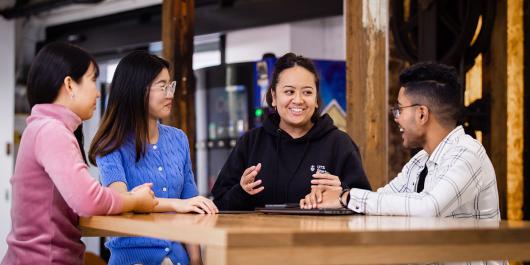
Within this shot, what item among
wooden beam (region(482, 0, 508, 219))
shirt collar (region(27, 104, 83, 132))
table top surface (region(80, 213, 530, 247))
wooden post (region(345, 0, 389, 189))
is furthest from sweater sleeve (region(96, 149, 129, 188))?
wooden beam (region(482, 0, 508, 219))

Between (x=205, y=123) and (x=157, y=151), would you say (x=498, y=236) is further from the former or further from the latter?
(x=205, y=123)

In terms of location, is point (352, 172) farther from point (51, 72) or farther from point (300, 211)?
point (51, 72)

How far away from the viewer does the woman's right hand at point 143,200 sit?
264 cm

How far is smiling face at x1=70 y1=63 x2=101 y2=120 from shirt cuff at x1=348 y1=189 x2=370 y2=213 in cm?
90

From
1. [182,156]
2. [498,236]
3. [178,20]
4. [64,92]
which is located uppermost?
[178,20]

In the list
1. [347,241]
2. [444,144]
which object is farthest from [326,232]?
[444,144]

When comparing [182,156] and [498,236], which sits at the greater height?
[182,156]

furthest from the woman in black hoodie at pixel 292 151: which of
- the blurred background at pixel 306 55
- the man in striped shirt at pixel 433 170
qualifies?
the blurred background at pixel 306 55

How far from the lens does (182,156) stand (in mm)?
3170

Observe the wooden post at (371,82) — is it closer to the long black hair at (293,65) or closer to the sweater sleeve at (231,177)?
the long black hair at (293,65)

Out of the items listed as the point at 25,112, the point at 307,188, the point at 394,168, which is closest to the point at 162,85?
the point at 307,188

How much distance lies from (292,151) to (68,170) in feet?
4.07

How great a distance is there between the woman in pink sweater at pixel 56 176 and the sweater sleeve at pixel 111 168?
0.25 meters

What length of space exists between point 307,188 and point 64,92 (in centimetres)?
115
